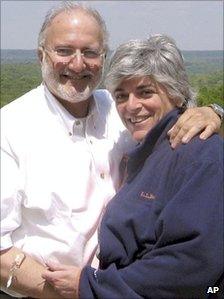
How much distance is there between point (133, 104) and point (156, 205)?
0.50m

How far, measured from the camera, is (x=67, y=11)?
246 centimetres

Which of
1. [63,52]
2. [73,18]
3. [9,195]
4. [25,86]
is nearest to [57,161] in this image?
[9,195]

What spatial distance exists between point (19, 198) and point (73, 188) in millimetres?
235

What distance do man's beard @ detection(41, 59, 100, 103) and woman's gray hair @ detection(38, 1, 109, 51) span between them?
0.13 m

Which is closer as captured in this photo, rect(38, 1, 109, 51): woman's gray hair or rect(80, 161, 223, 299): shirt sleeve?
rect(80, 161, 223, 299): shirt sleeve

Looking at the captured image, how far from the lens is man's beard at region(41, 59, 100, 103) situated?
8.00 ft

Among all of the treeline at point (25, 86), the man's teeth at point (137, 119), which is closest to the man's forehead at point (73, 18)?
the man's teeth at point (137, 119)

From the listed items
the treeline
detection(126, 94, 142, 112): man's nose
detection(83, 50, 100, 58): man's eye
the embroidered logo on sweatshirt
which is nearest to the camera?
the embroidered logo on sweatshirt

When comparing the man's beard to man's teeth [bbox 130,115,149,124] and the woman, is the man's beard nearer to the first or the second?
the woman

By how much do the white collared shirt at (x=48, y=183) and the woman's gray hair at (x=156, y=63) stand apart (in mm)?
345

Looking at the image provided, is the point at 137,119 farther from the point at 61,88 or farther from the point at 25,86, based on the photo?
the point at 25,86

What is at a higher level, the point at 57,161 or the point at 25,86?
the point at 25,86

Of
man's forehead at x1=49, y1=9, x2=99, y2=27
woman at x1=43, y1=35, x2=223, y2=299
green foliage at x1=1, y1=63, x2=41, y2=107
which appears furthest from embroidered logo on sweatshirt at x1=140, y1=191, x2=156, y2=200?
green foliage at x1=1, y1=63, x2=41, y2=107

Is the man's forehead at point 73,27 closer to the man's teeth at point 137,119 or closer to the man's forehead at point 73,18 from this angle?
the man's forehead at point 73,18
